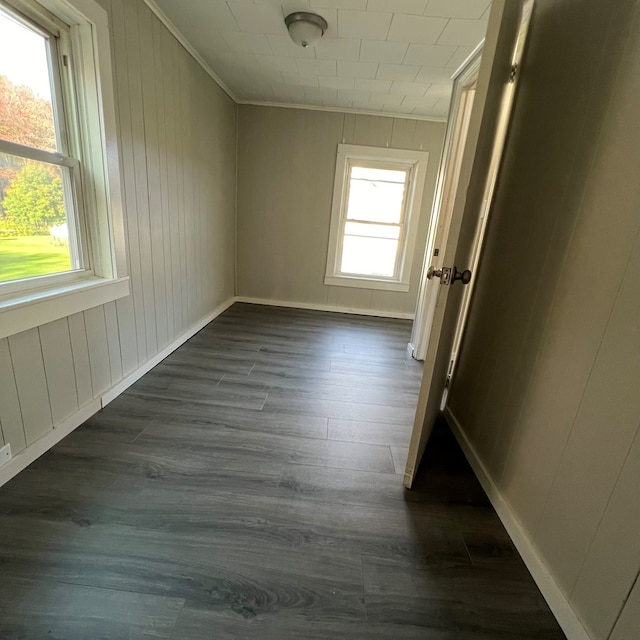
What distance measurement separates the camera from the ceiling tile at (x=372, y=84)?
9.46 ft

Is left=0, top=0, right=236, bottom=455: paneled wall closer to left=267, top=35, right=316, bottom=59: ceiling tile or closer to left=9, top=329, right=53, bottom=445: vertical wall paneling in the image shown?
left=9, top=329, right=53, bottom=445: vertical wall paneling

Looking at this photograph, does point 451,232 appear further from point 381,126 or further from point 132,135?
point 381,126

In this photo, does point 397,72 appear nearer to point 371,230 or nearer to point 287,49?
point 287,49

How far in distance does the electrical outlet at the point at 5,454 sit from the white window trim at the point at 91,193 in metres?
0.48

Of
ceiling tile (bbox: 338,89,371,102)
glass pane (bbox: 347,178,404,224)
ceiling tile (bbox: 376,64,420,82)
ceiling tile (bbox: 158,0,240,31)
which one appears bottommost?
glass pane (bbox: 347,178,404,224)

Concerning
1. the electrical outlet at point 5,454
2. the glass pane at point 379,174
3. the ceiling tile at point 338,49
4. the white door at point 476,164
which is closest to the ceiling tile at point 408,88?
the ceiling tile at point 338,49

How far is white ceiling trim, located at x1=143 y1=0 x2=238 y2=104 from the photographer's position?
2046mm

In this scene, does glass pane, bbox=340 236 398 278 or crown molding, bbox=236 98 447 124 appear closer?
crown molding, bbox=236 98 447 124

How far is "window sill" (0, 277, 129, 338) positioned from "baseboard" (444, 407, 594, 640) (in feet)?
6.96

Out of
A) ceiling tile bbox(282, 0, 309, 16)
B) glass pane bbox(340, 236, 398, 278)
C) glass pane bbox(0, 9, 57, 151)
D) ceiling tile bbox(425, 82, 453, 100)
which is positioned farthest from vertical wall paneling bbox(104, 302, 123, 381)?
ceiling tile bbox(425, 82, 453, 100)

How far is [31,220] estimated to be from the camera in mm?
1525

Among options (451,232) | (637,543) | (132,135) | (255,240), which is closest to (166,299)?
(132,135)

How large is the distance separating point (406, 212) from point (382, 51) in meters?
1.89

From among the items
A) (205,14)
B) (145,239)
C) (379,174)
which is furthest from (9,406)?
(379,174)
